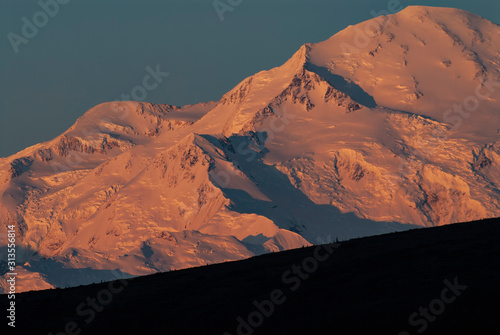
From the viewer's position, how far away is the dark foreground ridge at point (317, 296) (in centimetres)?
3769

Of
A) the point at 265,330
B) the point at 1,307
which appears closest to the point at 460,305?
the point at 265,330

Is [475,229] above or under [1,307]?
under

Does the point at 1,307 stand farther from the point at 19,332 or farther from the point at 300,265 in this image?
the point at 300,265

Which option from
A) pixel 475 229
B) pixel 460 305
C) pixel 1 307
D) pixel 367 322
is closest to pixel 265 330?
pixel 367 322

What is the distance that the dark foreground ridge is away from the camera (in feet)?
124

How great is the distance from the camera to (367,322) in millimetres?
37125

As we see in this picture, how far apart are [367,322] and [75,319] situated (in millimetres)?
13989

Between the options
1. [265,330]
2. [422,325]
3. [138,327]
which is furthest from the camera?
[138,327]

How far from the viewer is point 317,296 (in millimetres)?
43375

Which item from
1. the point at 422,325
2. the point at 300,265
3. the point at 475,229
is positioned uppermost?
the point at 422,325

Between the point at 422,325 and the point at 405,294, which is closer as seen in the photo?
the point at 422,325

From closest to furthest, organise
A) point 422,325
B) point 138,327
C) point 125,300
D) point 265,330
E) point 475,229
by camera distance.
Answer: point 422,325
point 265,330
point 138,327
point 125,300
point 475,229

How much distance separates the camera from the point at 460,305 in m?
38.1

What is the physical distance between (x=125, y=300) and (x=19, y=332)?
6.46 meters
